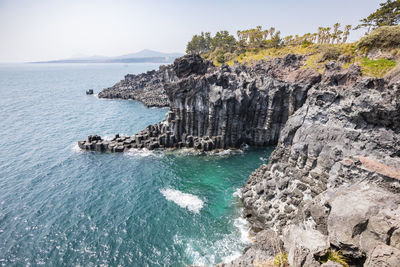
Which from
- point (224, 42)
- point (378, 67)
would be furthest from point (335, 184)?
point (224, 42)

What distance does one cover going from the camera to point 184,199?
29781 mm

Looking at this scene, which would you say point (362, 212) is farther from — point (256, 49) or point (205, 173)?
point (256, 49)

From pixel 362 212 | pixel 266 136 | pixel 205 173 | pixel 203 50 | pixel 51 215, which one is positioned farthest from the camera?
pixel 203 50

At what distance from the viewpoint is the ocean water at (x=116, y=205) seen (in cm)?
2159

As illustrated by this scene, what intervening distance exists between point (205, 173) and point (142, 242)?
16.5 m

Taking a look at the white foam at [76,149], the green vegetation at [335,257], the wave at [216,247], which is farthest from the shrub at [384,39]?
the white foam at [76,149]

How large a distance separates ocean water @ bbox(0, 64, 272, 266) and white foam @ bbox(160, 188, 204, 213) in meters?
0.14

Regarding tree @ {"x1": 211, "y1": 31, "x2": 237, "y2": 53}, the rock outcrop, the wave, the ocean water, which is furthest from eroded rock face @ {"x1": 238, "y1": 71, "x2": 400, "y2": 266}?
tree @ {"x1": 211, "y1": 31, "x2": 237, "y2": 53}

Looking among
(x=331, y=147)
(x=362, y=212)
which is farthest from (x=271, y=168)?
(x=362, y=212)

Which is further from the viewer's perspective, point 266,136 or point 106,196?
point 266,136

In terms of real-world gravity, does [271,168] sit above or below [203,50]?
below

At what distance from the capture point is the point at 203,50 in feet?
497

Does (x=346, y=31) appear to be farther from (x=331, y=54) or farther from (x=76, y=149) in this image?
(x=76, y=149)

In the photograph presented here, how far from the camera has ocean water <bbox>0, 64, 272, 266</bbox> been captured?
850 inches
